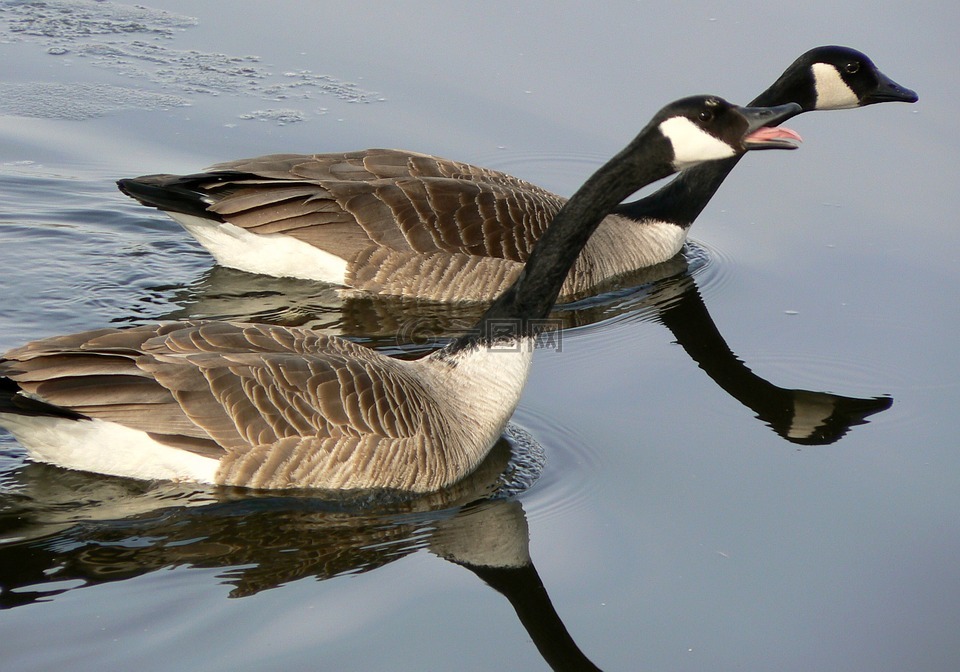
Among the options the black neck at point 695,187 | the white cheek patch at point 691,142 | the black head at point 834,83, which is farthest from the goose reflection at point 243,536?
the black head at point 834,83

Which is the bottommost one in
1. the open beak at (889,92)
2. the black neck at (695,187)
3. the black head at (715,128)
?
the black neck at (695,187)

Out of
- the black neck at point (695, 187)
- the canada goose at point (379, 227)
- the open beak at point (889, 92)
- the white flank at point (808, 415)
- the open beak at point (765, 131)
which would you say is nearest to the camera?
the open beak at point (765, 131)

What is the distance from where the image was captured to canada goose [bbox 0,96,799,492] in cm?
660

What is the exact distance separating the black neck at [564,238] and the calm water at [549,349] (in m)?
0.83

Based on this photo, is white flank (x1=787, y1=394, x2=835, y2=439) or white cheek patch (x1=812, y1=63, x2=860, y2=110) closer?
Answer: white flank (x1=787, y1=394, x2=835, y2=439)

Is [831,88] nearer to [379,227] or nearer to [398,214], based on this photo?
[398,214]

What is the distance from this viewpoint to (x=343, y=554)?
21.2 feet

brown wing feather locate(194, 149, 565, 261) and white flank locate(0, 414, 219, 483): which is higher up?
brown wing feather locate(194, 149, 565, 261)

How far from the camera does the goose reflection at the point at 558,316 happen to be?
8648mm

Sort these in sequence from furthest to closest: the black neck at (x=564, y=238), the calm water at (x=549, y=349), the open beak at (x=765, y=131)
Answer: the black neck at (x=564, y=238), the open beak at (x=765, y=131), the calm water at (x=549, y=349)

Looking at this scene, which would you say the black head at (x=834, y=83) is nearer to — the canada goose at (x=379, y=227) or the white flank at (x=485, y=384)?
the canada goose at (x=379, y=227)

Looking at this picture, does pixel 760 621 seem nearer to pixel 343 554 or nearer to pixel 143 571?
pixel 343 554

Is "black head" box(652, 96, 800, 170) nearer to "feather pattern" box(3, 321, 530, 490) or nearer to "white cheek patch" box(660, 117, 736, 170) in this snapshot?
"white cheek patch" box(660, 117, 736, 170)

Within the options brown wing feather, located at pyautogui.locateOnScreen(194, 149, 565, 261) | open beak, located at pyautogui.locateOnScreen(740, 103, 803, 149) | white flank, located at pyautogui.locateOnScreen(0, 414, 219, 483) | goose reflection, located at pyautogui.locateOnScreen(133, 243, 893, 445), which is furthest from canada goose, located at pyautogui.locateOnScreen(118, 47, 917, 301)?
white flank, located at pyautogui.locateOnScreen(0, 414, 219, 483)
